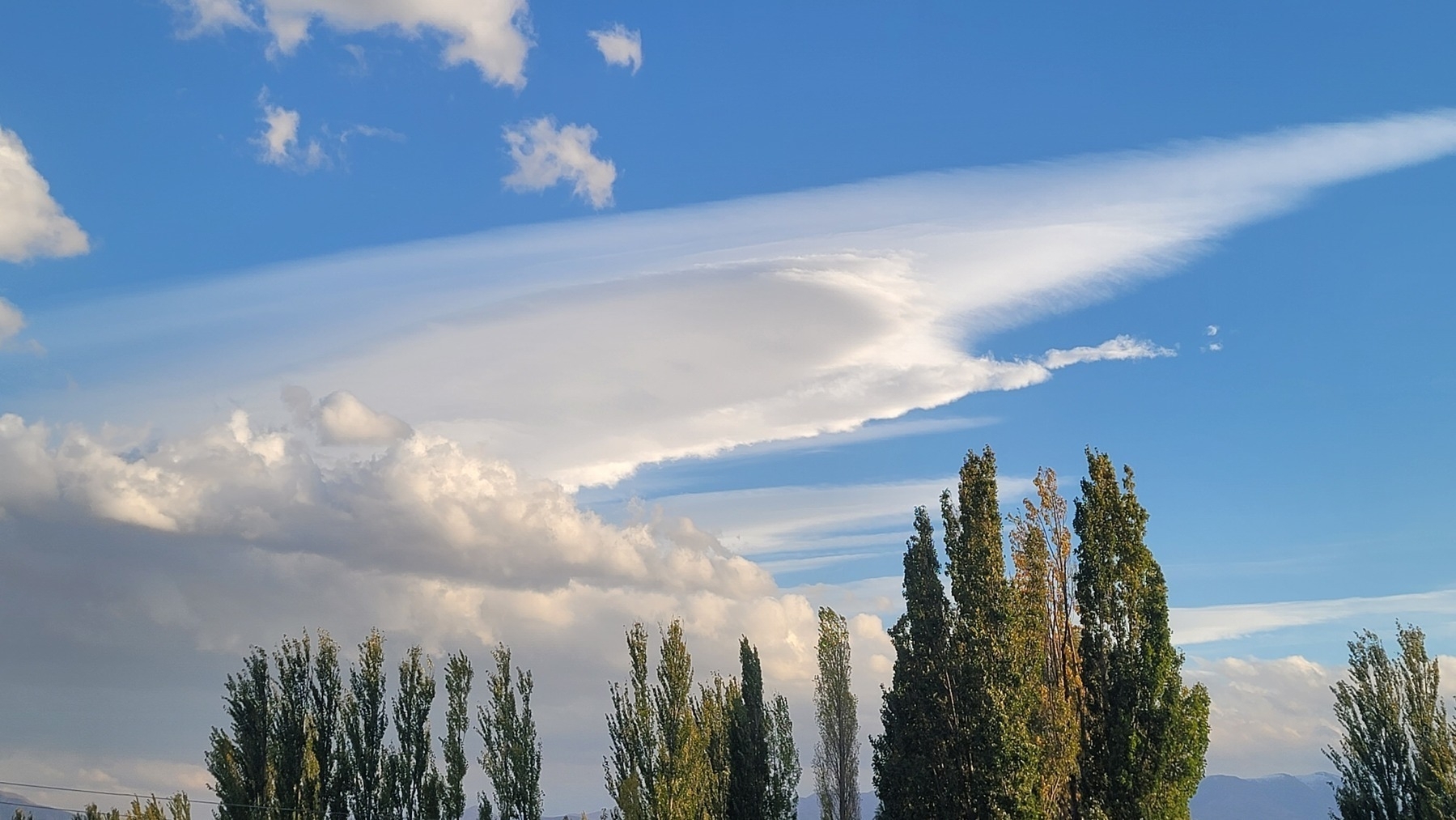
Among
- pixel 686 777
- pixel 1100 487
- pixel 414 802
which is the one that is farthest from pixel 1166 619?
pixel 414 802

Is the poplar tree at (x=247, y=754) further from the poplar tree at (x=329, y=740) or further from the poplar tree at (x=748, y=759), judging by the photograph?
the poplar tree at (x=748, y=759)

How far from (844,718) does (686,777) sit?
14401mm

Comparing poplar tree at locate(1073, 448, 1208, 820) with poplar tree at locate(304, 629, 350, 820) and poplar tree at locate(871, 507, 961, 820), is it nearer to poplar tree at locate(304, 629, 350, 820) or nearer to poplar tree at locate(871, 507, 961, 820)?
poplar tree at locate(871, 507, 961, 820)

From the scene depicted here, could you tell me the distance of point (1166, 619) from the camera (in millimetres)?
32500

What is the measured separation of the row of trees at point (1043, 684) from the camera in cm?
3044

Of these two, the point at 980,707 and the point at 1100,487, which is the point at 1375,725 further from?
the point at 980,707

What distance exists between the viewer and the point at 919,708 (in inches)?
1326

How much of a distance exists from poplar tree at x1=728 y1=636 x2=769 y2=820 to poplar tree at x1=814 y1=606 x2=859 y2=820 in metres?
7.45

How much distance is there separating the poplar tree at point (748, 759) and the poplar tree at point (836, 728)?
24.4ft

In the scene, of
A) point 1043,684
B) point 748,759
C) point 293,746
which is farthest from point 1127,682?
point 293,746

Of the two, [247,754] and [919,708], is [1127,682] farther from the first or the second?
[247,754]

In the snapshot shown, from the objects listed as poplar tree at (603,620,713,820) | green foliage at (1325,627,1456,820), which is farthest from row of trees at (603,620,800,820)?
green foliage at (1325,627,1456,820)

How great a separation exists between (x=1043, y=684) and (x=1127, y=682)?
2337 mm

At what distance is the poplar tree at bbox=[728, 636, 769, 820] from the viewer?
38.6m
